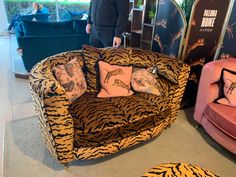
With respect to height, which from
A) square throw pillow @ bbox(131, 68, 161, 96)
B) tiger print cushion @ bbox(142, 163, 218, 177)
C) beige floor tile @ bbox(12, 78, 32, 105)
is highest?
square throw pillow @ bbox(131, 68, 161, 96)

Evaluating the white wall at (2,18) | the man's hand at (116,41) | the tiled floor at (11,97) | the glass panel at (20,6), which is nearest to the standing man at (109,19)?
the man's hand at (116,41)

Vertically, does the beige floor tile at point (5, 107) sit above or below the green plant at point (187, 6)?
below

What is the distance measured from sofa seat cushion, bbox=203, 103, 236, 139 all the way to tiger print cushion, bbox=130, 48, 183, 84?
443mm

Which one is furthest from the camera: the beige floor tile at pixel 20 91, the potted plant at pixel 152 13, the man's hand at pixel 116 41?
the potted plant at pixel 152 13

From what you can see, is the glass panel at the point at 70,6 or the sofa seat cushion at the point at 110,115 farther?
the glass panel at the point at 70,6

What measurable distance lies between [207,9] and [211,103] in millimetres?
1018

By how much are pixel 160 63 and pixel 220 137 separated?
905 mm

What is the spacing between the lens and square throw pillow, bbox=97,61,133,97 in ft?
6.17

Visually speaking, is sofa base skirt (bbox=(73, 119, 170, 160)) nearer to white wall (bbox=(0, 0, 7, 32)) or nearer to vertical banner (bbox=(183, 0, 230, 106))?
vertical banner (bbox=(183, 0, 230, 106))

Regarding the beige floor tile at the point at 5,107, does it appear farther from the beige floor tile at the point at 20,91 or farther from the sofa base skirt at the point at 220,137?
the sofa base skirt at the point at 220,137

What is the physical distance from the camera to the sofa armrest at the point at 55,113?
4.29 ft

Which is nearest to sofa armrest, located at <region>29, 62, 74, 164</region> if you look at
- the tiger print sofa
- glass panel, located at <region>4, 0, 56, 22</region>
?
the tiger print sofa

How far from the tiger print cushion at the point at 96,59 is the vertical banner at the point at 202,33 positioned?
777 mm

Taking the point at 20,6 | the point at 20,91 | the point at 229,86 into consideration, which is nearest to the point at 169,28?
the point at 229,86
